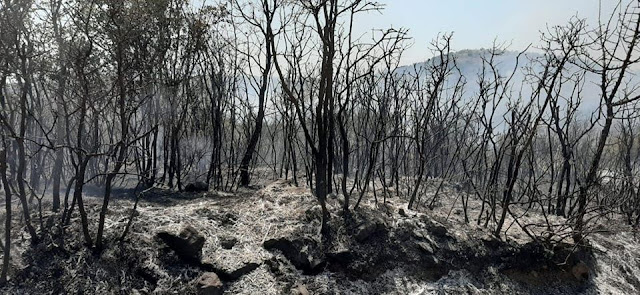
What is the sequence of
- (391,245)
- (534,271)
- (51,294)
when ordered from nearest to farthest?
1. (51,294)
2. (391,245)
3. (534,271)

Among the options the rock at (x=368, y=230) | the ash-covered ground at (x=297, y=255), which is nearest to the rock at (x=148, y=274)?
the ash-covered ground at (x=297, y=255)

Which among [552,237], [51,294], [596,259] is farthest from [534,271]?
[51,294]

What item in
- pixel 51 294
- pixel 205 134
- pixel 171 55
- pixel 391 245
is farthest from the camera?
pixel 205 134

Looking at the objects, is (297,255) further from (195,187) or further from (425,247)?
(195,187)

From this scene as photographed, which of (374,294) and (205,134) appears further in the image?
(205,134)

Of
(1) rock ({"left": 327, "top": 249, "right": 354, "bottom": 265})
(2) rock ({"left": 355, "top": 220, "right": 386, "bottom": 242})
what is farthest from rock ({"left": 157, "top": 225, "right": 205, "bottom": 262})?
(2) rock ({"left": 355, "top": 220, "right": 386, "bottom": 242})

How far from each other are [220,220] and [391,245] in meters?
2.14

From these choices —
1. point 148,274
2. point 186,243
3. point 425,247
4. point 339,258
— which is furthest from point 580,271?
point 148,274

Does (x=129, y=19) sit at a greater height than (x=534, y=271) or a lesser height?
greater

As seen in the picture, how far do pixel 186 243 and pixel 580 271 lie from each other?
16.9 feet

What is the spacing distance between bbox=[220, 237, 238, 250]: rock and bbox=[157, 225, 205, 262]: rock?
0.27 m

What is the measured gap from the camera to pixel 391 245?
571 centimetres

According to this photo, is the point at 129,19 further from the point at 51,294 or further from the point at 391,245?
the point at 391,245

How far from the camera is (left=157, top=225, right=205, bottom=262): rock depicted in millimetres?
4930
